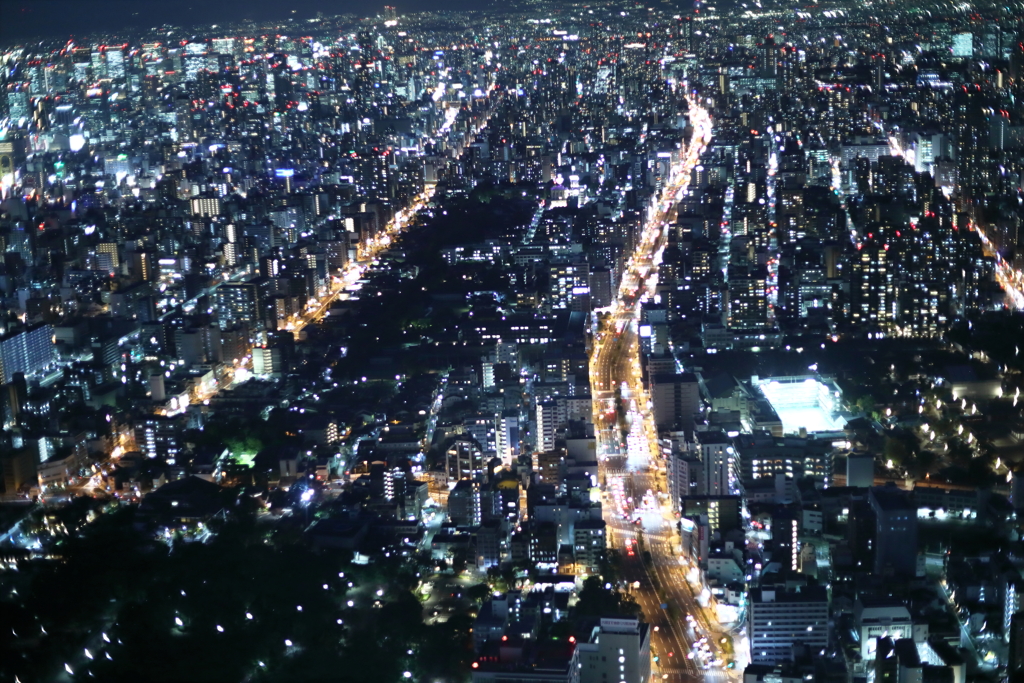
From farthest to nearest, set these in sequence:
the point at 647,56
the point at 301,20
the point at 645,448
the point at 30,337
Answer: the point at 647,56, the point at 301,20, the point at 30,337, the point at 645,448

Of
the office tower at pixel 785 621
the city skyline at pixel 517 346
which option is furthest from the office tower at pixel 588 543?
the office tower at pixel 785 621

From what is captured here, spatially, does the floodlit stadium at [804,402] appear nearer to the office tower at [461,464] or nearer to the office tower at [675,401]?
the office tower at [675,401]

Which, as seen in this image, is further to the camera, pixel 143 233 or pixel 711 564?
pixel 143 233

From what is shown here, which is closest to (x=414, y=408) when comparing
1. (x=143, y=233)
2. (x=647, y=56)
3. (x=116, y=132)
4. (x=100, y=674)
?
(x=100, y=674)

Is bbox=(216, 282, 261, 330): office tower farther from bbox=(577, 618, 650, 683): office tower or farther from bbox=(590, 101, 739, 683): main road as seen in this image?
bbox=(577, 618, 650, 683): office tower

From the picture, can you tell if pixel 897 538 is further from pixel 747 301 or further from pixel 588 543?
pixel 747 301

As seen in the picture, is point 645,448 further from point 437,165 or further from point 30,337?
point 437,165

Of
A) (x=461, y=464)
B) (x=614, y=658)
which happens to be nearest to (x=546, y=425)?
(x=461, y=464)
